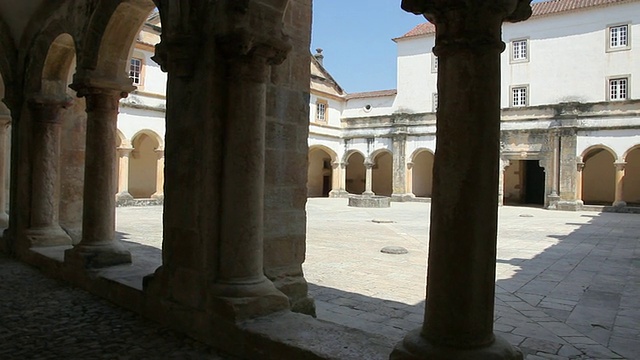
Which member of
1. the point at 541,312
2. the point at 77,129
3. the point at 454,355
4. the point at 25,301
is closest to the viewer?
the point at 454,355

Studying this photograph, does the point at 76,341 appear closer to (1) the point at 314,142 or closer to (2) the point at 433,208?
(2) the point at 433,208

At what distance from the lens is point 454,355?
2256 millimetres

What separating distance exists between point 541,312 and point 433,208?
3358 mm

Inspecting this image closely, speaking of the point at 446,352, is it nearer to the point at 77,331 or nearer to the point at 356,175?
the point at 77,331

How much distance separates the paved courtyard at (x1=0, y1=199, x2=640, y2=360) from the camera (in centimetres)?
423

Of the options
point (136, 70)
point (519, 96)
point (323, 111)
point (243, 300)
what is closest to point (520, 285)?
point (243, 300)

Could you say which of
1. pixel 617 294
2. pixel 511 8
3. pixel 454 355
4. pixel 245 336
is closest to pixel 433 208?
pixel 454 355

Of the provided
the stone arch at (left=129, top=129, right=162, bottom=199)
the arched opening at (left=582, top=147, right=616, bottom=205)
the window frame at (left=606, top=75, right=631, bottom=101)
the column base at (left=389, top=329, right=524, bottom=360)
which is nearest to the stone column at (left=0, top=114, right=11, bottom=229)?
the column base at (left=389, top=329, right=524, bottom=360)

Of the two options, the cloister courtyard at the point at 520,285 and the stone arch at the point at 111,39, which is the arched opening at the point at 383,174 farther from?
the stone arch at the point at 111,39

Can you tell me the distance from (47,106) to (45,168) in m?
0.84

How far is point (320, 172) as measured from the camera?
113ft

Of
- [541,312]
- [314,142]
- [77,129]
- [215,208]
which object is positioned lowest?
[541,312]

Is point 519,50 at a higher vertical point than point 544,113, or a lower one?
higher

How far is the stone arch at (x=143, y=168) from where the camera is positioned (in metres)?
24.3
